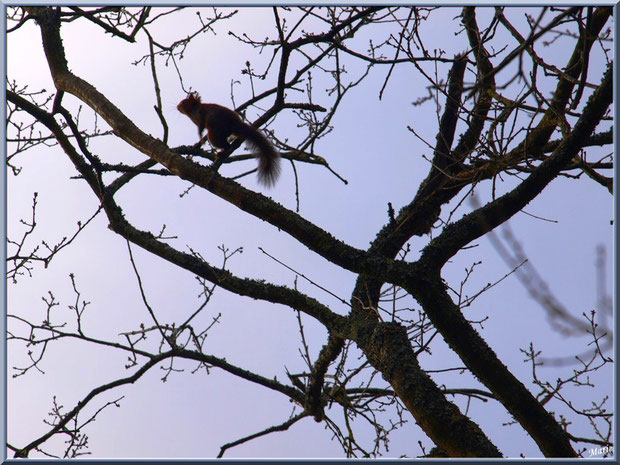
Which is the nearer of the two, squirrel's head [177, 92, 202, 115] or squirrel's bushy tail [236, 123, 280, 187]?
squirrel's bushy tail [236, 123, 280, 187]

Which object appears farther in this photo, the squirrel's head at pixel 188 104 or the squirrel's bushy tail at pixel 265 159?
the squirrel's head at pixel 188 104

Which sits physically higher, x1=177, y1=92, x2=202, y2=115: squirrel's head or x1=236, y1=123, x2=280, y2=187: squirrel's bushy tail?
x1=177, y1=92, x2=202, y2=115: squirrel's head

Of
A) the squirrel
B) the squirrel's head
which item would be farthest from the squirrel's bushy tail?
the squirrel's head

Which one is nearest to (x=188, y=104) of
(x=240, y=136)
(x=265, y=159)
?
(x=240, y=136)

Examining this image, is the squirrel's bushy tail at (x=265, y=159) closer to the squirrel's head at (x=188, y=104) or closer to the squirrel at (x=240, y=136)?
the squirrel at (x=240, y=136)

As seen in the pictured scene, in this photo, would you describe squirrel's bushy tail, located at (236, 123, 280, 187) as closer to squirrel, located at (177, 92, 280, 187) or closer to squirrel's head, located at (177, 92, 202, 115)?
squirrel, located at (177, 92, 280, 187)

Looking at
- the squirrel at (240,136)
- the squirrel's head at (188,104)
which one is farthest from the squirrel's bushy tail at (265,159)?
the squirrel's head at (188,104)

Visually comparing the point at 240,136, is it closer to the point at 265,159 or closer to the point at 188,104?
the point at 265,159

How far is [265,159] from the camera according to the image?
4078 millimetres

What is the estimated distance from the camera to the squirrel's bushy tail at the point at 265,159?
4074 millimetres

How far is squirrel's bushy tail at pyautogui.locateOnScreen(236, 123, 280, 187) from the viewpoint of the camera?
4.07 meters

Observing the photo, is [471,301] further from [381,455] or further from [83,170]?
[83,170]

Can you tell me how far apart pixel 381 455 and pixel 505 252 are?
2260mm

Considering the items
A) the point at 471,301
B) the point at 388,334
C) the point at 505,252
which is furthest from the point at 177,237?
the point at 505,252
